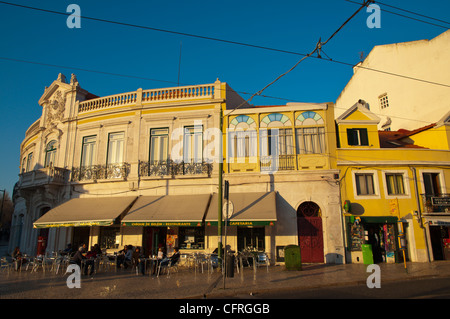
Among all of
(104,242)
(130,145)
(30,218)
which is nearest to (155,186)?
(130,145)

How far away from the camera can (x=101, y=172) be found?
18.7 meters

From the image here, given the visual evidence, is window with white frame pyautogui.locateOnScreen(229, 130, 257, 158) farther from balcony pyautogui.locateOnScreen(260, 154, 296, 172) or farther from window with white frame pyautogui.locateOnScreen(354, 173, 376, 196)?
window with white frame pyautogui.locateOnScreen(354, 173, 376, 196)

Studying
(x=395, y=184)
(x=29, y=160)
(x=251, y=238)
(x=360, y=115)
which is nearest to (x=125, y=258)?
(x=251, y=238)

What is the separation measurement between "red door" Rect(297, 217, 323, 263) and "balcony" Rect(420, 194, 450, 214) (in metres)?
5.44

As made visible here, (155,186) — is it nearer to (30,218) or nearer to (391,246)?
(30,218)

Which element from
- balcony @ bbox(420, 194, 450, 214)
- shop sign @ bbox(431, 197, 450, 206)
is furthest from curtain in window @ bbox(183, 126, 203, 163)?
shop sign @ bbox(431, 197, 450, 206)

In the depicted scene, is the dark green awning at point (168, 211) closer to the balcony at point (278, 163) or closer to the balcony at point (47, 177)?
the balcony at point (278, 163)

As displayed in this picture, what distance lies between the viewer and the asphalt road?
844 cm

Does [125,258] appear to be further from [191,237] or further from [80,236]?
[80,236]

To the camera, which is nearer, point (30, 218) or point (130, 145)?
point (130, 145)

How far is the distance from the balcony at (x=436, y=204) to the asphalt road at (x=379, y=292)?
257 inches

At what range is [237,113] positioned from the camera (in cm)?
1780

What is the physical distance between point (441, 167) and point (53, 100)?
24.3 m

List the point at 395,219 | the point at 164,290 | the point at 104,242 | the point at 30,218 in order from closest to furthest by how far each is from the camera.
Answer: the point at 164,290 < the point at 395,219 < the point at 104,242 < the point at 30,218
